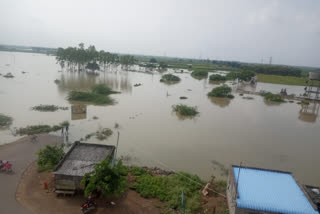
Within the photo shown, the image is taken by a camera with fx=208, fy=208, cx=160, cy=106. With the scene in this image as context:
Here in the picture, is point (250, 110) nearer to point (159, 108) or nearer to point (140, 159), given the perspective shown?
point (159, 108)

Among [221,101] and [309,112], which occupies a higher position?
[221,101]

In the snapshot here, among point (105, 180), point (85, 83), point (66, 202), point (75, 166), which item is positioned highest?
point (85, 83)

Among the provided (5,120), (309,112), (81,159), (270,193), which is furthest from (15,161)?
(309,112)

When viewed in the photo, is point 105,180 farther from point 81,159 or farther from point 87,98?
point 87,98

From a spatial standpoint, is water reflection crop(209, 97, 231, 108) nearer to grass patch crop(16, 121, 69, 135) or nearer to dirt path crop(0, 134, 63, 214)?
grass patch crop(16, 121, 69, 135)

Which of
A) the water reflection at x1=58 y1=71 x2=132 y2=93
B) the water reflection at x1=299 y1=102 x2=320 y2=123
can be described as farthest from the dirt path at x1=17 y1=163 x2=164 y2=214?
the water reflection at x1=299 y1=102 x2=320 y2=123

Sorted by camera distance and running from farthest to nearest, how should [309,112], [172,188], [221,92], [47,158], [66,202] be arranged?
[221,92] < [309,112] < [47,158] < [172,188] < [66,202]

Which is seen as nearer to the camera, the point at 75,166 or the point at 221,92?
the point at 75,166
